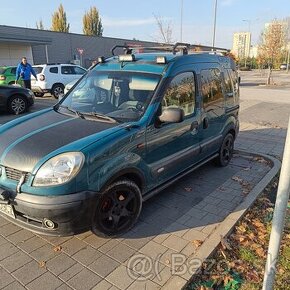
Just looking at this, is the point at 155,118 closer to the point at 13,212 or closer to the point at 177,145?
the point at 177,145

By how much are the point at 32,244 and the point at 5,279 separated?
517 mm

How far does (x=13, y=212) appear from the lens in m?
2.80

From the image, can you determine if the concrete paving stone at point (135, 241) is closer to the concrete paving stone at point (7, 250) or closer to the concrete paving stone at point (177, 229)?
the concrete paving stone at point (177, 229)

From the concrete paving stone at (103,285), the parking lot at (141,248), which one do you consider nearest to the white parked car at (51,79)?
the parking lot at (141,248)

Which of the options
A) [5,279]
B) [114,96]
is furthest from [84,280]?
[114,96]

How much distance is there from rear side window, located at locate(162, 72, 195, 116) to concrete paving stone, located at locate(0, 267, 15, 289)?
2361mm

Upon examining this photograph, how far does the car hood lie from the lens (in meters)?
2.78

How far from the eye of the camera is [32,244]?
313 cm

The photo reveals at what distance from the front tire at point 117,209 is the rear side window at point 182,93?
109 cm

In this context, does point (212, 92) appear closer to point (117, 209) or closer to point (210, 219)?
point (210, 219)

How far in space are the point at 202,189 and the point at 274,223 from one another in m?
2.45

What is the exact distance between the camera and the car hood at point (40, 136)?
2.78m

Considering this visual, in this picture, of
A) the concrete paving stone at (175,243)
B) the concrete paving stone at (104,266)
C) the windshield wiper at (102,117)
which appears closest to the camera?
the concrete paving stone at (104,266)

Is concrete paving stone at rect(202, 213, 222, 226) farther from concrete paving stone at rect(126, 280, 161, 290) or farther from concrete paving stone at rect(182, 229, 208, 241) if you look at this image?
concrete paving stone at rect(126, 280, 161, 290)
